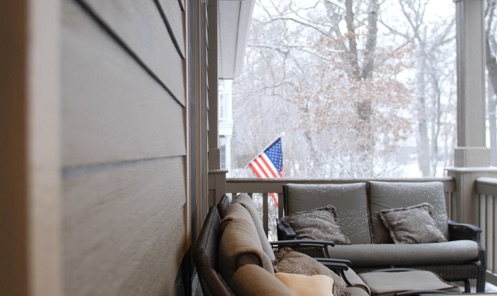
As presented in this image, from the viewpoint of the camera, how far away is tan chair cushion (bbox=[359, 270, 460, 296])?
2957 millimetres

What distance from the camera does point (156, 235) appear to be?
113cm

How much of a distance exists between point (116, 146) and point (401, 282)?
2.76 metres

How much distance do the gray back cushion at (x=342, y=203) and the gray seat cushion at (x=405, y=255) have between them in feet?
1.20

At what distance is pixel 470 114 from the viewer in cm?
463

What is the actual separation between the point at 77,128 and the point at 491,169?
4650 mm

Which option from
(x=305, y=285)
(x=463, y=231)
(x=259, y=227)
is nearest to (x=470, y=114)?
(x=463, y=231)

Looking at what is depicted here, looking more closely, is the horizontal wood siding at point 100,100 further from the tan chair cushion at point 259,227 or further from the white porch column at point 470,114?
the white porch column at point 470,114

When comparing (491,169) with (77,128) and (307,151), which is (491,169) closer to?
(77,128)

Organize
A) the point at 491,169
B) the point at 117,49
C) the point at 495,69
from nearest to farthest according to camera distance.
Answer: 1. the point at 117,49
2. the point at 491,169
3. the point at 495,69

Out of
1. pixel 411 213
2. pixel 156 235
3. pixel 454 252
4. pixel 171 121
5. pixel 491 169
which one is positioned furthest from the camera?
pixel 491 169

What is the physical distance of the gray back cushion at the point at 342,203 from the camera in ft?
14.1

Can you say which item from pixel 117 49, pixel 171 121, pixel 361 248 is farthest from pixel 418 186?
pixel 117 49

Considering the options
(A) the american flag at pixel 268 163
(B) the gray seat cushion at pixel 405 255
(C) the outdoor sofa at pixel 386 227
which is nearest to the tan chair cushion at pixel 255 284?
(C) the outdoor sofa at pixel 386 227

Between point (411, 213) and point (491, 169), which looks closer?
point (411, 213)
